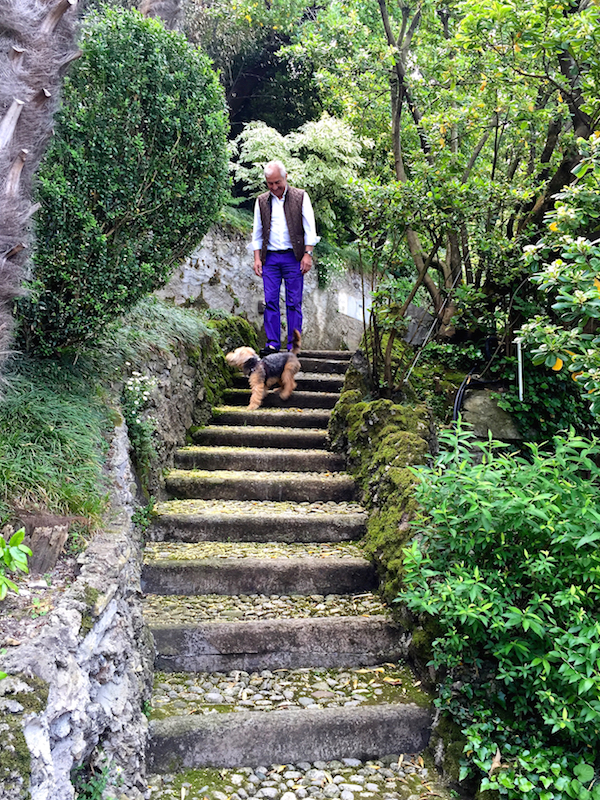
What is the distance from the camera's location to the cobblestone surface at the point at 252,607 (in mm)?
Result: 3148

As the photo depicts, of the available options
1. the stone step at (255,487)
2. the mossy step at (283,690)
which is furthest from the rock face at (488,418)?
the mossy step at (283,690)

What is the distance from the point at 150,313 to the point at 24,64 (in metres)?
2.56

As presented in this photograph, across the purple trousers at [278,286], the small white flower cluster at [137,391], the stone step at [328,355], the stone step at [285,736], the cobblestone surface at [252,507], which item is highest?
the purple trousers at [278,286]

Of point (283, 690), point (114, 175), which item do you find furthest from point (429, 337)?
point (283, 690)

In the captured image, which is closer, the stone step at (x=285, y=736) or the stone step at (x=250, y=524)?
the stone step at (x=285, y=736)

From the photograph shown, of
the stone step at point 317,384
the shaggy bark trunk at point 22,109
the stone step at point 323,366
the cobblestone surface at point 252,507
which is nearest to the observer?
the shaggy bark trunk at point 22,109

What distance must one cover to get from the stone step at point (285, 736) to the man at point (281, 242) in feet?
11.1

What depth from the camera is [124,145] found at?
325 cm

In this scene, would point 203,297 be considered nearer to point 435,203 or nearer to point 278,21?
point 435,203

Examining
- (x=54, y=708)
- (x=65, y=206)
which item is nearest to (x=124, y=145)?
(x=65, y=206)

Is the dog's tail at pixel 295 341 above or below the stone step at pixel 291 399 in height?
above

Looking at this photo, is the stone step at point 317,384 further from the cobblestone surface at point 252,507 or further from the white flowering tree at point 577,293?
the white flowering tree at point 577,293

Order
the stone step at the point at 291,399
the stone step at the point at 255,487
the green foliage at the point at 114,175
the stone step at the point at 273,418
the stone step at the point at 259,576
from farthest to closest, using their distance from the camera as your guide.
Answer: the stone step at the point at 291,399
the stone step at the point at 273,418
the stone step at the point at 255,487
the stone step at the point at 259,576
the green foliage at the point at 114,175

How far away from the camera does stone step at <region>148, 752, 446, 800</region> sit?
90.9 inches
